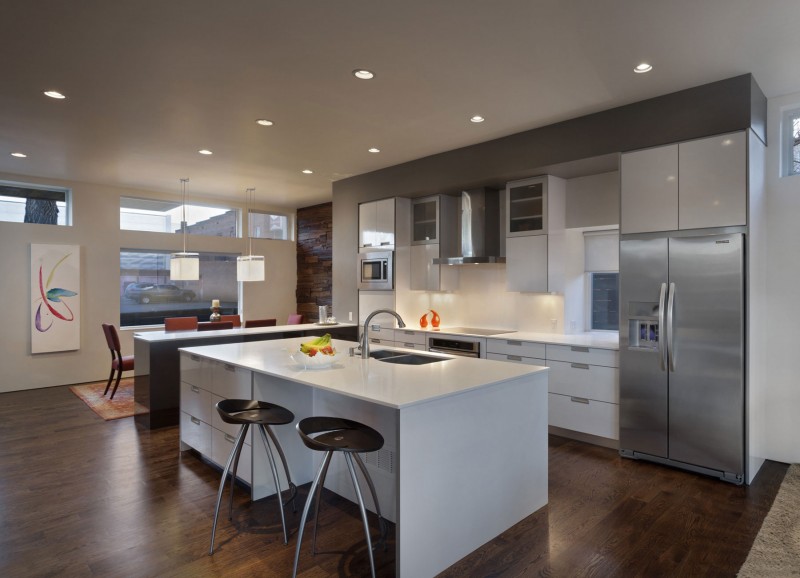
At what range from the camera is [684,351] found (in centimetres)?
347

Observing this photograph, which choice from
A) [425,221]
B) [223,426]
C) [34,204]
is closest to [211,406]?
Answer: [223,426]

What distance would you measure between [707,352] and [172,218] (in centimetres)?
738

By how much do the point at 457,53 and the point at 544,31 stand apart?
53 centimetres

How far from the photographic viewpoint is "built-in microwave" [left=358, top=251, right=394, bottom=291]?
5.85 meters

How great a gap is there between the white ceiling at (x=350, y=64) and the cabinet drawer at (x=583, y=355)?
1.98 metres

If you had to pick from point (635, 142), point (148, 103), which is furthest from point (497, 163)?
point (148, 103)

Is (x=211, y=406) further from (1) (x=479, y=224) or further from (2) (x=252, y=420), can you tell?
(1) (x=479, y=224)

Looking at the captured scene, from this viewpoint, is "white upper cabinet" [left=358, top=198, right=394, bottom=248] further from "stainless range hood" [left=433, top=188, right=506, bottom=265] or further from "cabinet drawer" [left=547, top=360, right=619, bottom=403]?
"cabinet drawer" [left=547, top=360, right=619, bottom=403]

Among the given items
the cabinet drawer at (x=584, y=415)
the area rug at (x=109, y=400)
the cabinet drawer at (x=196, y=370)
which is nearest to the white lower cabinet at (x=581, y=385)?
the cabinet drawer at (x=584, y=415)

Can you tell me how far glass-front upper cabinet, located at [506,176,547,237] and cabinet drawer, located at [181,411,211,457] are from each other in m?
3.35

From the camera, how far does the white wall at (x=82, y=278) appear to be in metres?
6.16

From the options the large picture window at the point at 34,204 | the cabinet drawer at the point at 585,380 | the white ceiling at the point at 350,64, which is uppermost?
the white ceiling at the point at 350,64

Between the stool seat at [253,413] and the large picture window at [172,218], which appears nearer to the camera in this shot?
the stool seat at [253,413]

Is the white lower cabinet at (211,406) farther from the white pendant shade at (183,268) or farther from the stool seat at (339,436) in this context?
the white pendant shade at (183,268)
